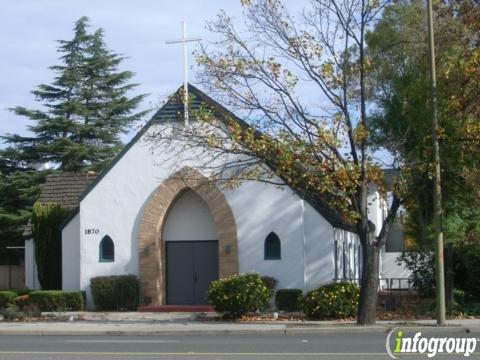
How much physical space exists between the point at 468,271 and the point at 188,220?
10.5 m

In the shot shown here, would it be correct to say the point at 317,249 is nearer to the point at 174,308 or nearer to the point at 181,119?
the point at 174,308

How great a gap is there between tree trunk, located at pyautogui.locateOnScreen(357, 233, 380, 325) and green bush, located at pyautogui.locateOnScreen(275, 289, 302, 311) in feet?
16.0

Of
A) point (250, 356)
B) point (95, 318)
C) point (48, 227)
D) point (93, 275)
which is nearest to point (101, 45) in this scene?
point (48, 227)

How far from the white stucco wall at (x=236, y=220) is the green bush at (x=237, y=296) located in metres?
2.96

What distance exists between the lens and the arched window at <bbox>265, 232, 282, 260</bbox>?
27516 millimetres

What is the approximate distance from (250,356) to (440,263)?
866 centimetres

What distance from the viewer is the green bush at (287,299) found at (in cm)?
2639

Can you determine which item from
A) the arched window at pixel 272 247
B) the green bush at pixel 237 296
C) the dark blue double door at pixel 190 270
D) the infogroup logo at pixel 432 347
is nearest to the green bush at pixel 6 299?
the dark blue double door at pixel 190 270

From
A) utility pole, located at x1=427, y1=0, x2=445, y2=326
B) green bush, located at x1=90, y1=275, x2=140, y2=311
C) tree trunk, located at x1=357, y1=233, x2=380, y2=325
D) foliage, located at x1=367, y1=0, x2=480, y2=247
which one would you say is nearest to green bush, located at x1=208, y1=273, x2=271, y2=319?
tree trunk, located at x1=357, y1=233, x2=380, y2=325

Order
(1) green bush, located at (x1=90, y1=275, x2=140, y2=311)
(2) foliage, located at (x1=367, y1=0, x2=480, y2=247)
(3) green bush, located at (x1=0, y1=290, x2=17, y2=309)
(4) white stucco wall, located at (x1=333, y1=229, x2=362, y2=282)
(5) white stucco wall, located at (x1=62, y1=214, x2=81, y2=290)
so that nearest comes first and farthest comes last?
(2) foliage, located at (x1=367, y1=0, x2=480, y2=247) < (1) green bush, located at (x1=90, y1=275, x2=140, y2=311) < (4) white stucco wall, located at (x1=333, y1=229, x2=362, y2=282) < (3) green bush, located at (x1=0, y1=290, x2=17, y2=309) < (5) white stucco wall, located at (x1=62, y1=214, x2=81, y2=290)

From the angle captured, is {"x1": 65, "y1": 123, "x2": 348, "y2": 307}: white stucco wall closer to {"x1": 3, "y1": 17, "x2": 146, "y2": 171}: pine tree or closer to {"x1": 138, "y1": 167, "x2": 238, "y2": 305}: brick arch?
{"x1": 138, "y1": 167, "x2": 238, "y2": 305}: brick arch

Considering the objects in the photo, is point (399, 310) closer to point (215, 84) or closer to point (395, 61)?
point (395, 61)

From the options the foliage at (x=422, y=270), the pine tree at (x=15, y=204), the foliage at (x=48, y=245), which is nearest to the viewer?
the foliage at (x=422, y=270)

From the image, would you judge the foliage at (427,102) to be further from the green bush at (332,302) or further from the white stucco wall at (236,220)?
the white stucco wall at (236,220)
